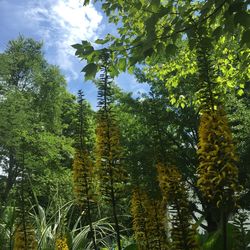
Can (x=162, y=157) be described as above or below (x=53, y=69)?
below

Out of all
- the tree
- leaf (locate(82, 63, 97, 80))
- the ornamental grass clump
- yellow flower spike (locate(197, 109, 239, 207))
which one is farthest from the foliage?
the tree

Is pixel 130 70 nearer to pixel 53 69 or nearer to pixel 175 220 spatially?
pixel 175 220

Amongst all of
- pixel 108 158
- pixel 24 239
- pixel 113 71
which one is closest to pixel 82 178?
pixel 108 158

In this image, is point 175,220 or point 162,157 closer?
point 175,220

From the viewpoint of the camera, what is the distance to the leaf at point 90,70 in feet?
14.0

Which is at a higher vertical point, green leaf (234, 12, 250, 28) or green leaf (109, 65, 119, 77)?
green leaf (109, 65, 119, 77)

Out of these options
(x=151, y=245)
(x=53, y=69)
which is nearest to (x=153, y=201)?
(x=151, y=245)

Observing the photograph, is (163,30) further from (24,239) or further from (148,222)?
(24,239)

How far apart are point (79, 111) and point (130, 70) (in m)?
1.20

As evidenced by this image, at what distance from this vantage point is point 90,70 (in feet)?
14.1

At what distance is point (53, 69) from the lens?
99.0 ft

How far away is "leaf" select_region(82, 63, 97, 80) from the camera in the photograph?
14.0ft

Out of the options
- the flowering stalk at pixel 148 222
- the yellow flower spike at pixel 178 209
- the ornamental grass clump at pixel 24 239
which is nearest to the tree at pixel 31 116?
the ornamental grass clump at pixel 24 239

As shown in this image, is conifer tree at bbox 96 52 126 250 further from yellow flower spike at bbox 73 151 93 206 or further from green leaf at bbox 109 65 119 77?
green leaf at bbox 109 65 119 77
